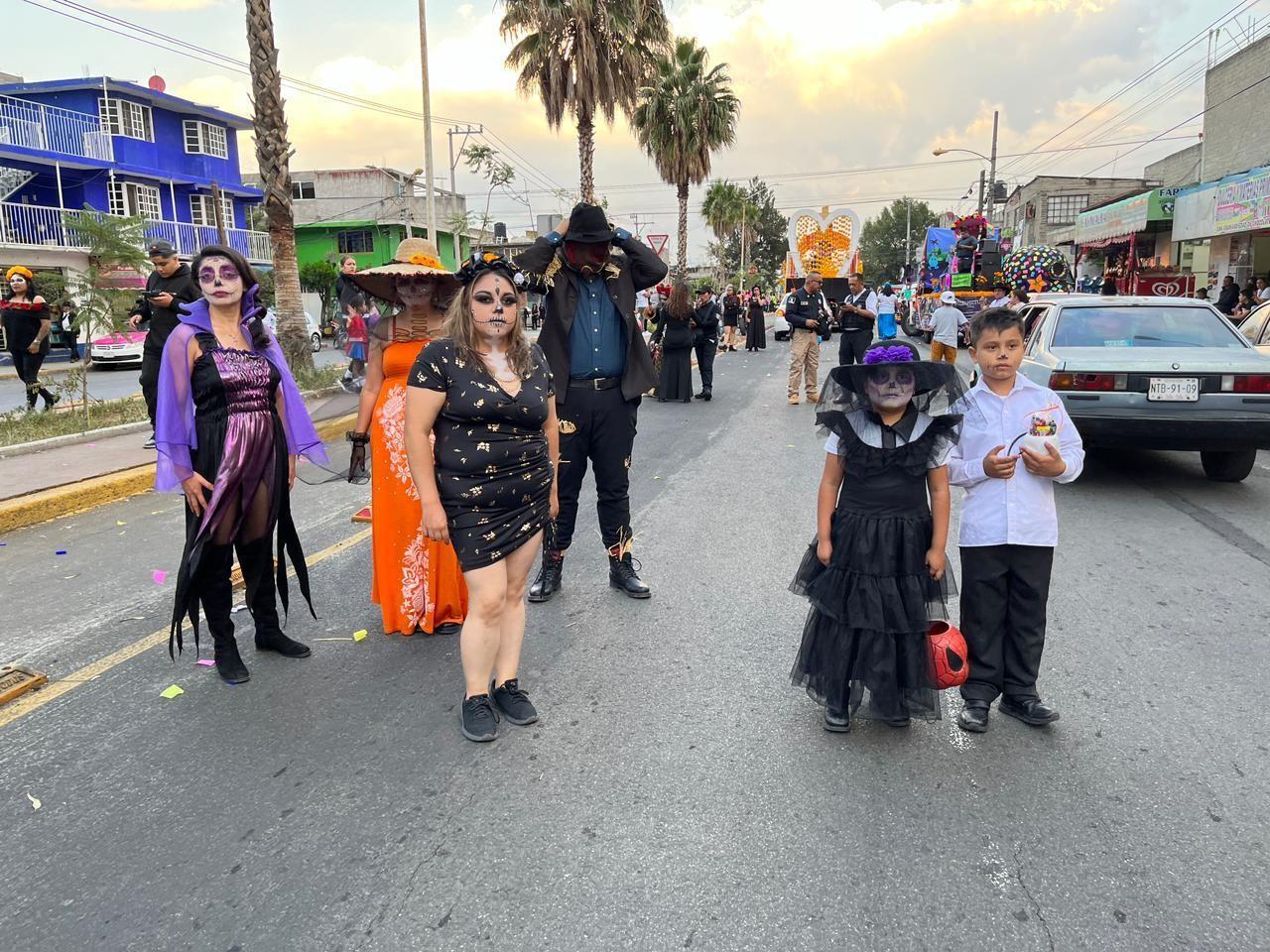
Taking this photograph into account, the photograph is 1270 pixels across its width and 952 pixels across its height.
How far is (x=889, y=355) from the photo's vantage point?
10.5ft

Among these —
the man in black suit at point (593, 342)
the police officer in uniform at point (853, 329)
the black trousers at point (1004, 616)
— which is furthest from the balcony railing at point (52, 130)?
the black trousers at point (1004, 616)

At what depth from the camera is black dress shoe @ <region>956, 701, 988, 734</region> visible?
3402 mm

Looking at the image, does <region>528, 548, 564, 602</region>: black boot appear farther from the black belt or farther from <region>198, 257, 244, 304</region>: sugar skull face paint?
<region>198, 257, 244, 304</region>: sugar skull face paint

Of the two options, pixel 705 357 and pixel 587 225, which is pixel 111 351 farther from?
pixel 587 225

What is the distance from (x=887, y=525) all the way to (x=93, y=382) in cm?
2119

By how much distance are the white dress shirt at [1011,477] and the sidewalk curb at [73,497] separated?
4.49m

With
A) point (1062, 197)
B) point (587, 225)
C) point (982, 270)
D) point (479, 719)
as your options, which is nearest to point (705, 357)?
point (587, 225)

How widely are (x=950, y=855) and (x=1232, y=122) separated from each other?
27.1m

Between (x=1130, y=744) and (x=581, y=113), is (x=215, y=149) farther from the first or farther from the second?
(x=1130, y=744)

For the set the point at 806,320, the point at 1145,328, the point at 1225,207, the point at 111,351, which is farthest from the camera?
the point at 111,351

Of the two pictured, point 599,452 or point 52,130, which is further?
point 52,130

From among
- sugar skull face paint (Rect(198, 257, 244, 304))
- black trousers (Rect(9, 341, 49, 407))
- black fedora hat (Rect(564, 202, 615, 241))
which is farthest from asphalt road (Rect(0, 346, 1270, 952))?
black trousers (Rect(9, 341, 49, 407))

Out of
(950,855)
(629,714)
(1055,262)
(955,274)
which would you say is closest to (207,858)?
(629,714)

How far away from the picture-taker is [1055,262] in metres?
25.6
